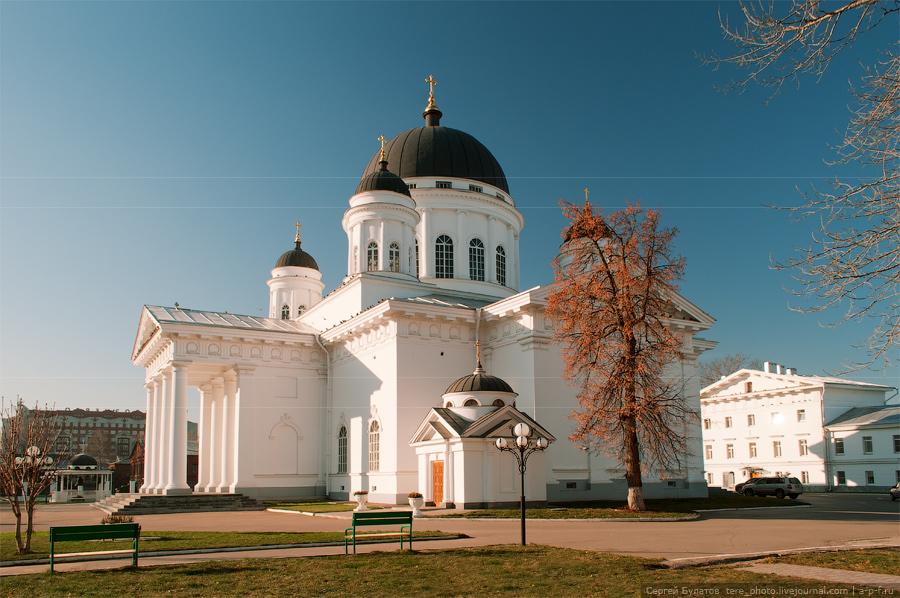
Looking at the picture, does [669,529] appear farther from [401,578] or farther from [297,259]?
[297,259]

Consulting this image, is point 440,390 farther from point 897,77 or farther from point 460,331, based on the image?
point 897,77

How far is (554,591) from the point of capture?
8930 mm

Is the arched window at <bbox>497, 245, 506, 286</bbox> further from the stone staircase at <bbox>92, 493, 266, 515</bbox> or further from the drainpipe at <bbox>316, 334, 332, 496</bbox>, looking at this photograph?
the stone staircase at <bbox>92, 493, 266, 515</bbox>

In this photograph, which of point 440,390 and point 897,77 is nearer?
point 897,77

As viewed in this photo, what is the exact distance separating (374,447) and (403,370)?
361cm

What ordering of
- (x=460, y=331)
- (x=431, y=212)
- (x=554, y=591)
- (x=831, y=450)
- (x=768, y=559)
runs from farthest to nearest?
(x=831, y=450) → (x=431, y=212) → (x=460, y=331) → (x=768, y=559) → (x=554, y=591)

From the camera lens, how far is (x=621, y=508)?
2317 centimetres

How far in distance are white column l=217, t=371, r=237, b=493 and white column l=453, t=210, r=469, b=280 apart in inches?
456

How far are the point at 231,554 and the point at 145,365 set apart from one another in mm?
27636

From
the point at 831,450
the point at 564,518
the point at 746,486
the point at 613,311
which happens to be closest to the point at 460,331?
the point at 613,311

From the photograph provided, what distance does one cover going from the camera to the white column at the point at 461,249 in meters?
36.0

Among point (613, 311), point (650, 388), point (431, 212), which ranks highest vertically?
point (431, 212)

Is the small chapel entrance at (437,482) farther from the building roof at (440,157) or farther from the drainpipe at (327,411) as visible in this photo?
the building roof at (440,157)

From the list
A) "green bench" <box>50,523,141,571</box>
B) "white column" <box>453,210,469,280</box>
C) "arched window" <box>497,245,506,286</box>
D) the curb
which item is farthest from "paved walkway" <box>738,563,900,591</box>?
"arched window" <box>497,245,506,286</box>
